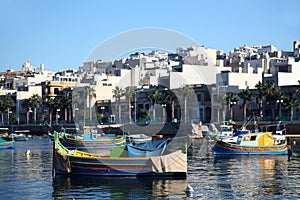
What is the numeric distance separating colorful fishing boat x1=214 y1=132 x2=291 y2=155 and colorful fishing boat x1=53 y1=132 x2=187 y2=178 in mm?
21524

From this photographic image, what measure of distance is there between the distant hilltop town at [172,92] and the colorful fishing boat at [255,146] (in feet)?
125

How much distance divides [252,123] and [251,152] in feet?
141

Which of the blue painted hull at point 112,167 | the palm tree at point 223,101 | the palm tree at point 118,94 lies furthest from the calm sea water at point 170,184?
the palm tree at point 118,94

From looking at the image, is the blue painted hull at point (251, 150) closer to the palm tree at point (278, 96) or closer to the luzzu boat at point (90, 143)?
the luzzu boat at point (90, 143)

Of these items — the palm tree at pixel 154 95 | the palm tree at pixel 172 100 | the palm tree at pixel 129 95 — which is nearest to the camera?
the palm tree at pixel 172 100

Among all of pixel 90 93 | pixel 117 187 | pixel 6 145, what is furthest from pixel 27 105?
pixel 117 187

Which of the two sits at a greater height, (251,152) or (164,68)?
(164,68)

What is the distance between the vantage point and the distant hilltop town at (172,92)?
107250mm

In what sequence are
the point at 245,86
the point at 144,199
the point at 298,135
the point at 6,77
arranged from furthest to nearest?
the point at 6,77, the point at 245,86, the point at 298,135, the point at 144,199

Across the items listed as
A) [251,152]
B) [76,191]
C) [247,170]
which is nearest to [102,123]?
[251,152]

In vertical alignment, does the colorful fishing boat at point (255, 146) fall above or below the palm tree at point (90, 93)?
below

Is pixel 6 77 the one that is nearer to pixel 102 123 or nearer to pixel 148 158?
pixel 102 123

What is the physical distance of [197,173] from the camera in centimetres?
4216

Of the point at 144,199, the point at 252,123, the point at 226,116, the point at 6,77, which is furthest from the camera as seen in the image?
the point at 6,77
